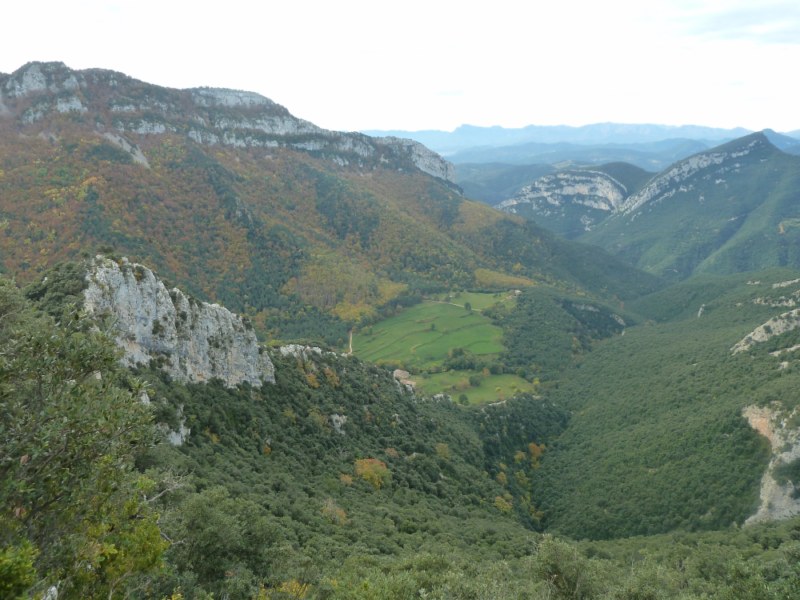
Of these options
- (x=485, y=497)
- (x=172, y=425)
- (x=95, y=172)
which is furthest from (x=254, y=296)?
(x=172, y=425)

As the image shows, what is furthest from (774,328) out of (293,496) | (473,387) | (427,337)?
(293,496)

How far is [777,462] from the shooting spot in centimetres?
7125

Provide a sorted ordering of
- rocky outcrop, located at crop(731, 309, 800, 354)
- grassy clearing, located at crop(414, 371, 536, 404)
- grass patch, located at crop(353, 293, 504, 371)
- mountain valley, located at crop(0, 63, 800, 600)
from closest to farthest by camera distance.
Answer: mountain valley, located at crop(0, 63, 800, 600), rocky outcrop, located at crop(731, 309, 800, 354), grassy clearing, located at crop(414, 371, 536, 404), grass patch, located at crop(353, 293, 504, 371)

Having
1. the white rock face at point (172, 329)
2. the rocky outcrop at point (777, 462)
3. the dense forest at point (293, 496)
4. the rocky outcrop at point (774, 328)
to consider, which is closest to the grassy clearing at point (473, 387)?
the dense forest at point (293, 496)

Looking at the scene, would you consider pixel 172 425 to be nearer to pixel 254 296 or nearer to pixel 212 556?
pixel 212 556

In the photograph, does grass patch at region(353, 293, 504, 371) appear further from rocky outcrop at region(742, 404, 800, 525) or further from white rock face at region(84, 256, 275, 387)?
white rock face at region(84, 256, 275, 387)

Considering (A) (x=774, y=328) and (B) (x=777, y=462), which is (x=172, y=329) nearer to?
(B) (x=777, y=462)

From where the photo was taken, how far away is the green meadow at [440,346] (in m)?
139

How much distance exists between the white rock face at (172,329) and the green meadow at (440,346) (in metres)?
74.4

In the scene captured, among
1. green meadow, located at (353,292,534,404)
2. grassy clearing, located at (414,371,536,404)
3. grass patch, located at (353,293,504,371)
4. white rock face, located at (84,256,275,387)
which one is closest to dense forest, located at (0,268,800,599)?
white rock face, located at (84,256,275,387)

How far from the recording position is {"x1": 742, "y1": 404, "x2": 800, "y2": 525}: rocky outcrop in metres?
67.0

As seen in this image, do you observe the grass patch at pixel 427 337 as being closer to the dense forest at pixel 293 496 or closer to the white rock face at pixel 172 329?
the dense forest at pixel 293 496

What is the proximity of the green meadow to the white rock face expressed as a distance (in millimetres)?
74368

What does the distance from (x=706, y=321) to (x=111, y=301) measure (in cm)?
17645
